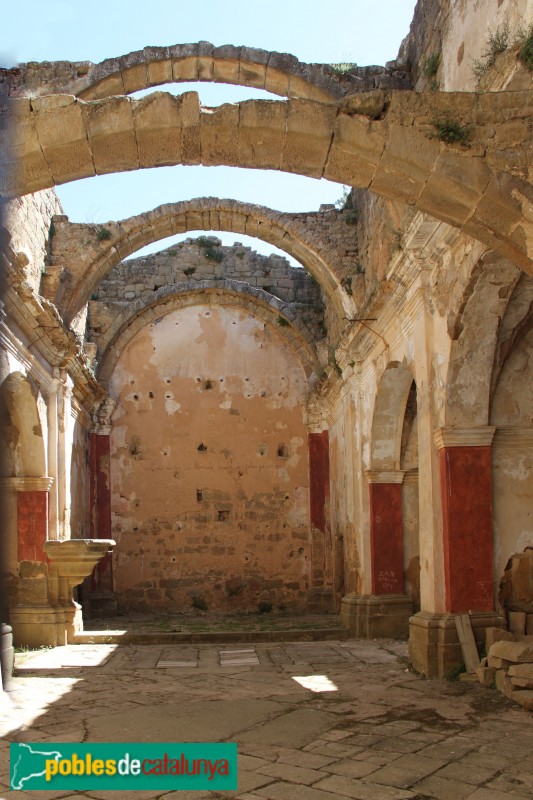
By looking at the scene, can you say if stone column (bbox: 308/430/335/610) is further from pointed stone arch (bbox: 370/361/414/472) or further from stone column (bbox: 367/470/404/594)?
pointed stone arch (bbox: 370/361/414/472)

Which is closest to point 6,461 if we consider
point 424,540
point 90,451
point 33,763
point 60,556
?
point 60,556

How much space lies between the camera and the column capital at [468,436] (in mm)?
8305

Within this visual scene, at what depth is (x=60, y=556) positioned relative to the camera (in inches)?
436

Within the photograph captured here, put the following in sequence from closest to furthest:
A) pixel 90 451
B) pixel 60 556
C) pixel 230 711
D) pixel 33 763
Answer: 1. pixel 33 763
2. pixel 230 711
3. pixel 60 556
4. pixel 90 451

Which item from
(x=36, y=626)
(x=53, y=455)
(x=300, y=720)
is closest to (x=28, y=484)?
(x=53, y=455)

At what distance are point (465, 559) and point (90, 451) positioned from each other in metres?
9.99

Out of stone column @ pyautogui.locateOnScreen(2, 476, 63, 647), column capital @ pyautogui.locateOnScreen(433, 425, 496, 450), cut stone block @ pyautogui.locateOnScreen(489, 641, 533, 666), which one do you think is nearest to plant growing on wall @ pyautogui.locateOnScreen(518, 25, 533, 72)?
column capital @ pyautogui.locateOnScreen(433, 425, 496, 450)

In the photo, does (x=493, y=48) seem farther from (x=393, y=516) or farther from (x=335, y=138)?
(x=393, y=516)

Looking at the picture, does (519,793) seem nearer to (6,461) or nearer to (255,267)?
(6,461)

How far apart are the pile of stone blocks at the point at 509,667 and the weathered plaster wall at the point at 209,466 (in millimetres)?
9233

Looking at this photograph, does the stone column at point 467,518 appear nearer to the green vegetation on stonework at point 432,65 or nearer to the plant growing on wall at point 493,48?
the plant growing on wall at point 493,48

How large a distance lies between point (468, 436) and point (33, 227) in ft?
23.6

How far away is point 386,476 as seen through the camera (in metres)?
11.9

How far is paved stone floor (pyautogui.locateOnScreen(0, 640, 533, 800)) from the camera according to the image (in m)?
4.59
